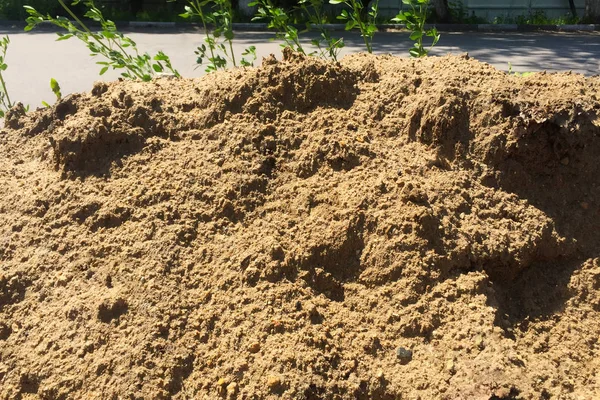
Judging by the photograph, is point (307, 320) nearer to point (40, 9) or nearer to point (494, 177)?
point (494, 177)

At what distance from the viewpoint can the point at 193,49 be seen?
38.6ft

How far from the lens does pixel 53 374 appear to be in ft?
6.78

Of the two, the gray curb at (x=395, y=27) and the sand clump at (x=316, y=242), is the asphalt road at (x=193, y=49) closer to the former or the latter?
the gray curb at (x=395, y=27)

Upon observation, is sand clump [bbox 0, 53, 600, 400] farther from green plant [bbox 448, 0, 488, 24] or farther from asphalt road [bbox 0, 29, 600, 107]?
green plant [bbox 448, 0, 488, 24]

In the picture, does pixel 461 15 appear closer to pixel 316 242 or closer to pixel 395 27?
pixel 395 27

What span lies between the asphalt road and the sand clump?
20.2ft

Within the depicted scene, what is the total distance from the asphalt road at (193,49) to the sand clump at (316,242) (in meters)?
6.15

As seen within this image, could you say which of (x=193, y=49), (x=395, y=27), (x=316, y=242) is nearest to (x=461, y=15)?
(x=395, y=27)

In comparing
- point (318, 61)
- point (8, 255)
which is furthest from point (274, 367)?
point (318, 61)

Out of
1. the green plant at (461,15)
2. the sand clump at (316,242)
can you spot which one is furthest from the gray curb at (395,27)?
the sand clump at (316,242)

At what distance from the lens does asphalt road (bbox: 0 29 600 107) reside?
9195 mm

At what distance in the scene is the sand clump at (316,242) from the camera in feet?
6.33

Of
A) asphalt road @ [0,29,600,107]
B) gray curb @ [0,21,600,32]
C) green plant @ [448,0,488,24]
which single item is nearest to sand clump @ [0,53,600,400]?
asphalt road @ [0,29,600,107]

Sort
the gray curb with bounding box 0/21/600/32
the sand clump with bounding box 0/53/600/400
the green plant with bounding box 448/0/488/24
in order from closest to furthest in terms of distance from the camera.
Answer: the sand clump with bounding box 0/53/600/400
the gray curb with bounding box 0/21/600/32
the green plant with bounding box 448/0/488/24
